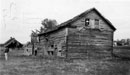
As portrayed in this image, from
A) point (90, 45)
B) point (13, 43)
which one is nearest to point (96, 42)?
point (90, 45)

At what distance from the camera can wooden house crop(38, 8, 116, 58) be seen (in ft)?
69.7

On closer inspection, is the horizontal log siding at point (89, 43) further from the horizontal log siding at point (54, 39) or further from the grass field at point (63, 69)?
the grass field at point (63, 69)

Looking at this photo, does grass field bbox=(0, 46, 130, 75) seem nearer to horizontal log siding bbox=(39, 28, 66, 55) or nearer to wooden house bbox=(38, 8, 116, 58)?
wooden house bbox=(38, 8, 116, 58)

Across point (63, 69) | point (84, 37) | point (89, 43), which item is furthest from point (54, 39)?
point (63, 69)

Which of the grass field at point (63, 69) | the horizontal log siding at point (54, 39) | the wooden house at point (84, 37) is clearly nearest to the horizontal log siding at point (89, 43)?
the wooden house at point (84, 37)

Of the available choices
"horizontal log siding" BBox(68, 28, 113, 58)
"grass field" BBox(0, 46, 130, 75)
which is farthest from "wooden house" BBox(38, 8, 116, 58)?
"grass field" BBox(0, 46, 130, 75)

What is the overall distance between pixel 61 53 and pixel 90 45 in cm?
397

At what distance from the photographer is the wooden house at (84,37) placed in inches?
836

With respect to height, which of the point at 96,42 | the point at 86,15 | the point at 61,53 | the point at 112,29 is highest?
the point at 86,15

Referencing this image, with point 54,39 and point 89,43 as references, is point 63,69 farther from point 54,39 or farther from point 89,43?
point 54,39

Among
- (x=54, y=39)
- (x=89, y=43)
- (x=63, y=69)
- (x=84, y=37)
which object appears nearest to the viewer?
(x=63, y=69)

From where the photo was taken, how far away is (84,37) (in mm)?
22016

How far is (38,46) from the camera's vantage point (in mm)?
32219

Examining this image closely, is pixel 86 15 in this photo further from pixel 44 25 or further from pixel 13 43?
pixel 44 25
